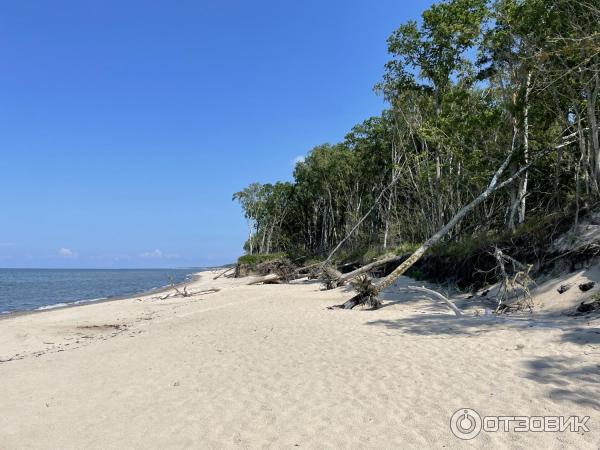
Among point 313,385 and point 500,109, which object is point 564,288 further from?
point 500,109

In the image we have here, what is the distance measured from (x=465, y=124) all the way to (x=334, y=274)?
33.2 ft

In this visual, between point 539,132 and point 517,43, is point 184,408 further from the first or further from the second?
point 539,132

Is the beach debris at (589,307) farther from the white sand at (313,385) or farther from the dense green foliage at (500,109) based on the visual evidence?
the dense green foliage at (500,109)

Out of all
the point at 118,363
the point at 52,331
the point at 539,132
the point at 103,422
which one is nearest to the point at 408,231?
the point at 539,132

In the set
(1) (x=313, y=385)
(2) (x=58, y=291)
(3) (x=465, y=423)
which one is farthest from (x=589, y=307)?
(2) (x=58, y=291)

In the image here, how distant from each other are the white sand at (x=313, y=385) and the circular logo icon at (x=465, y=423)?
0.28 feet

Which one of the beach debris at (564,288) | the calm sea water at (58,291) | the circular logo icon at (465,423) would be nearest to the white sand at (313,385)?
the circular logo icon at (465,423)

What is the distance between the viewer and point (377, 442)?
4.71 m

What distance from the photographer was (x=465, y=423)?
5008 millimetres

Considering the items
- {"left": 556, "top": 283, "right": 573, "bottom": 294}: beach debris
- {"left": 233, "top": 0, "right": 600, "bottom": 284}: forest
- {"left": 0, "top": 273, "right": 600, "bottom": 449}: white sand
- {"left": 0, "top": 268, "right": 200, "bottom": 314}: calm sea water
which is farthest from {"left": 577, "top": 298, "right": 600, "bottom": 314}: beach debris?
{"left": 0, "top": 268, "right": 200, "bottom": 314}: calm sea water

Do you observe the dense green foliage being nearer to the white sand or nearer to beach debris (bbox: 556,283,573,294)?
beach debris (bbox: 556,283,573,294)

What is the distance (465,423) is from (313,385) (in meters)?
2.40

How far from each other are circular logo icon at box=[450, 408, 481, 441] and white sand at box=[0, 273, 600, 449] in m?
0.09

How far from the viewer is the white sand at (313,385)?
511 cm
